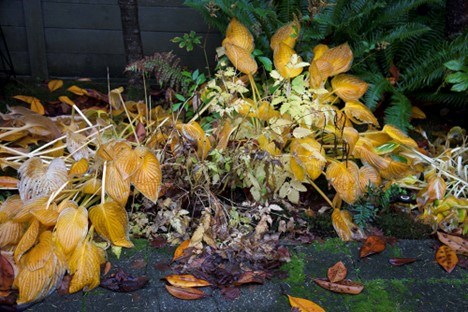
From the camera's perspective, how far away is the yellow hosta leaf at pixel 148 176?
269cm

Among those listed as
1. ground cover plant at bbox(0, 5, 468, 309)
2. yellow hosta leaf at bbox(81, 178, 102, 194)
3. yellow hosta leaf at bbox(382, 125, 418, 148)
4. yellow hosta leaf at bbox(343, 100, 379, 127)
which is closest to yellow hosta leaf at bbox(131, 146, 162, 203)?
ground cover plant at bbox(0, 5, 468, 309)

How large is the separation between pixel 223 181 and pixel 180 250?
50cm

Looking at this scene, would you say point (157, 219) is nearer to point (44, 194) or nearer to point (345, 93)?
point (44, 194)

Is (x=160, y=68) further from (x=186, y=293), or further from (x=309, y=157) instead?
(x=186, y=293)

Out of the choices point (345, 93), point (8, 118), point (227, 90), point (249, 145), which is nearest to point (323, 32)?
point (345, 93)

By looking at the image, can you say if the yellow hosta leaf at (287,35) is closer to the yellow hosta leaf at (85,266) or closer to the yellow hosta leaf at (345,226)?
the yellow hosta leaf at (345,226)

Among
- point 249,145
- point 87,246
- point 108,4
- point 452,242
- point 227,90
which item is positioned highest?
point 108,4

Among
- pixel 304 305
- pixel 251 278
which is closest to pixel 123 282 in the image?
pixel 251 278

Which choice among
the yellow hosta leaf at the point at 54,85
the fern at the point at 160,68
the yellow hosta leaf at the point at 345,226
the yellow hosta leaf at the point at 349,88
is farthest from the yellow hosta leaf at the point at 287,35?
the yellow hosta leaf at the point at 54,85

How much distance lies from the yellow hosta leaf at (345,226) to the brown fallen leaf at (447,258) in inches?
15.9

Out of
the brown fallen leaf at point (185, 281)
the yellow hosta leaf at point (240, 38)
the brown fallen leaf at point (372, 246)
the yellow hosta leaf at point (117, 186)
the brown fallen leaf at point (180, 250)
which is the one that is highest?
the yellow hosta leaf at point (240, 38)

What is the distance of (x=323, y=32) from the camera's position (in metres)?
4.04

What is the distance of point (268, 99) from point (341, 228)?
1.04m

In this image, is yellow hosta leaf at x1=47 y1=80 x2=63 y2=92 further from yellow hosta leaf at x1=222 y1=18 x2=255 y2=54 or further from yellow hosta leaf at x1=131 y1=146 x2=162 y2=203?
yellow hosta leaf at x1=131 y1=146 x2=162 y2=203
